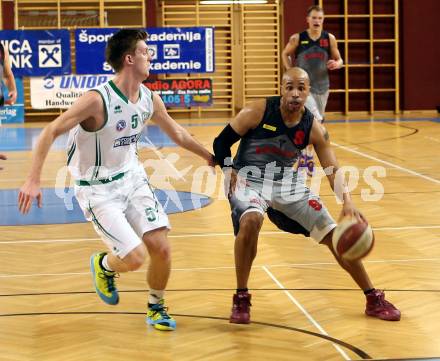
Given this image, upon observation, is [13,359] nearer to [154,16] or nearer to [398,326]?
[398,326]

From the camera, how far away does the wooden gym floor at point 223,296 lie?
458cm

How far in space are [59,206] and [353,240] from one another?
17.5 ft

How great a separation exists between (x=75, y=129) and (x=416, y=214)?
4.63 metres

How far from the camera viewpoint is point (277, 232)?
313 inches

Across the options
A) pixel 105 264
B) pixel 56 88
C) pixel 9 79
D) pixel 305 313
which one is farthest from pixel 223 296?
pixel 56 88

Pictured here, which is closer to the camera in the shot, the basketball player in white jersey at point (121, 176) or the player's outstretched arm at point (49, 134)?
the player's outstretched arm at point (49, 134)

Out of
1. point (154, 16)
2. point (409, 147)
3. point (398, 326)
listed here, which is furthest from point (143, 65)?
point (154, 16)

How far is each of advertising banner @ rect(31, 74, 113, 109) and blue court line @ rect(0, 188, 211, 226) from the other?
9339mm

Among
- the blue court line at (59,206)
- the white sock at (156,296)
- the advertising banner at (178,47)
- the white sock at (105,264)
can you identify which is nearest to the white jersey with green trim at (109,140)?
the white sock at (105,264)

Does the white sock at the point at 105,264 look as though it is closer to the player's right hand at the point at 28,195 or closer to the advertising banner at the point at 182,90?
the player's right hand at the point at 28,195

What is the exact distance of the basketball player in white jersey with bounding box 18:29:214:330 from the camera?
16.0ft

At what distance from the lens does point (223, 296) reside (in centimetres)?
570

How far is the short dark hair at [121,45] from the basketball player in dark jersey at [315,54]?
6.79m

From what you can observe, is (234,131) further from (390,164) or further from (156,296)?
(390,164)
